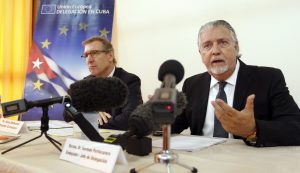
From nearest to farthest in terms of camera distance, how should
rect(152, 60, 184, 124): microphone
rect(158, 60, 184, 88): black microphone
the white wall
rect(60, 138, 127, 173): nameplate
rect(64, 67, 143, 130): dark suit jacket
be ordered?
rect(152, 60, 184, 124): microphone
rect(158, 60, 184, 88): black microphone
rect(60, 138, 127, 173): nameplate
rect(64, 67, 143, 130): dark suit jacket
the white wall

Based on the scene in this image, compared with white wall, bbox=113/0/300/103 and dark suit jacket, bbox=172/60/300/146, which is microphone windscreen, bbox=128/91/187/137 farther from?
white wall, bbox=113/0/300/103

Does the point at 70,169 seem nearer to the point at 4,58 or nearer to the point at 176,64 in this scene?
the point at 176,64

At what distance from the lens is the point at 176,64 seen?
801mm

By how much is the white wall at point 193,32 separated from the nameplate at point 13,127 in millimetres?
1500

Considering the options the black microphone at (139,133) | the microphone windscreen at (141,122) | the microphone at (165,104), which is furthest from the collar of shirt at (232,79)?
the microphone at (165,104)

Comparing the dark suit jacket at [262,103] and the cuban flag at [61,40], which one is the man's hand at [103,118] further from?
the cuban flag at [61,40]

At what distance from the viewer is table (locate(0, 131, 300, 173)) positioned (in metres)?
0.97

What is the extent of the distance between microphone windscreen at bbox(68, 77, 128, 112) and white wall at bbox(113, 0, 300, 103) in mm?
1724

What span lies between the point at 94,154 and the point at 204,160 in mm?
366

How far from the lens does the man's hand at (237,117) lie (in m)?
1.28

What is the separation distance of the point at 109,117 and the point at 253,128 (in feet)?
3.54

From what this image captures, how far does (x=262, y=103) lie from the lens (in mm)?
1812

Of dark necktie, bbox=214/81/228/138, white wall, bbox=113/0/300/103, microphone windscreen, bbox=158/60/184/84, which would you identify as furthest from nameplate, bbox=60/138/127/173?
white wall, bbox=113/0/300/103

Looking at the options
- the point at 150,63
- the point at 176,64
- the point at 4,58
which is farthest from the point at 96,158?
the point at 4,58
